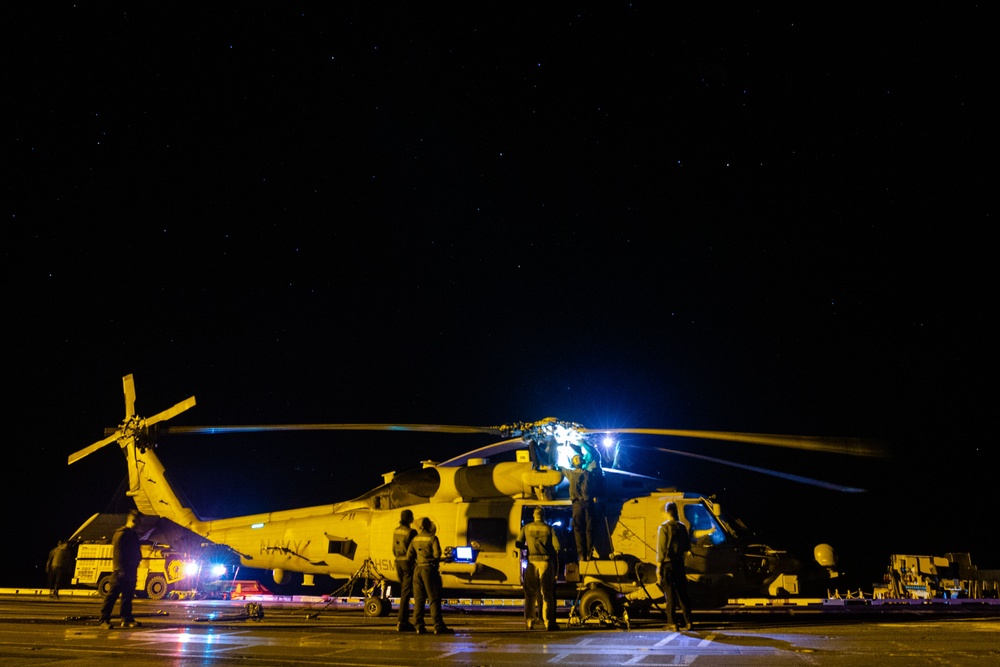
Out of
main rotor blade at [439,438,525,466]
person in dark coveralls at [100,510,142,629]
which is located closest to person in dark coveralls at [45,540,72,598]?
person in dark coveralls at [100,510,142,629]

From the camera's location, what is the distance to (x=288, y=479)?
153 ft

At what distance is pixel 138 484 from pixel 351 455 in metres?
27.4

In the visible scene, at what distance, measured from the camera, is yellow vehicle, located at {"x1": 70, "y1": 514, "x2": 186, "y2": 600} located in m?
20.2

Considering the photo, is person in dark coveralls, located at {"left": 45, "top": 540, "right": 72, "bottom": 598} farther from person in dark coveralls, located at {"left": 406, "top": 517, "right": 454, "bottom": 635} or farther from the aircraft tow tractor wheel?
the aircraft tow tractor wheel

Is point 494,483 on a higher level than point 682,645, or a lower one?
higher

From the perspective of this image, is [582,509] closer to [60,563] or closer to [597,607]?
[597,607]

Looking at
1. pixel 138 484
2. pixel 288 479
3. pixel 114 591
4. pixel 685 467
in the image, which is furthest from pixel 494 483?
pixel 288 479

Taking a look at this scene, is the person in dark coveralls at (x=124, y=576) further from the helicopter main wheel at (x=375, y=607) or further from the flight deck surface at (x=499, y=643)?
the helicopter main wheel at (x=375, y=607)

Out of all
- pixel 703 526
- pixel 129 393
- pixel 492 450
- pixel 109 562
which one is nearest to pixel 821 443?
pixel 703 526

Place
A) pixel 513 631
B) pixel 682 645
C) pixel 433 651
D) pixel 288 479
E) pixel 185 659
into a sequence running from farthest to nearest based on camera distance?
pixel 288 479
pixel 513 631
pixel 682 645
pixel 433 651
pixel 185 659

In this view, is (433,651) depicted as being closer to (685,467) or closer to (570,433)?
(570,433)

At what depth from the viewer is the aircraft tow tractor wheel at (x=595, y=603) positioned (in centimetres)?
1190

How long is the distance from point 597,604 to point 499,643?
415 cm

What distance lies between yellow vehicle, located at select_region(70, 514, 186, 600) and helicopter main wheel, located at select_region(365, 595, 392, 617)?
739cm
